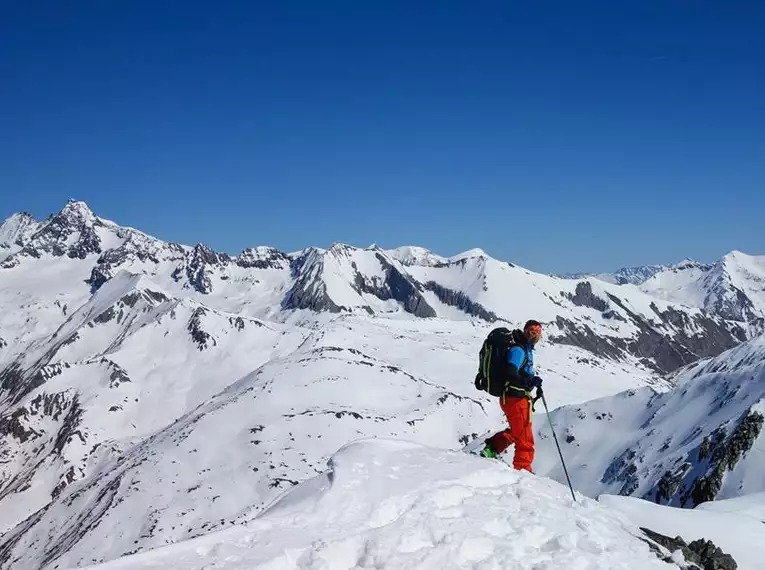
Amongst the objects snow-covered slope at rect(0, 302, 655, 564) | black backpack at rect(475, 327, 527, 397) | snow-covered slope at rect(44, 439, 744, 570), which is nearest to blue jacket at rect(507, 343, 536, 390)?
black backpack at rect(475, 327, 527, 397)

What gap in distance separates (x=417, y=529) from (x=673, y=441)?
39.9 metres

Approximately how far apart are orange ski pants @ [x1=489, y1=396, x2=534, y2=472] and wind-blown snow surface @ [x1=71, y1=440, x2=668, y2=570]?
2.01m

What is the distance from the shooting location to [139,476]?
97188mm

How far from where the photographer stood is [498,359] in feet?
51.6

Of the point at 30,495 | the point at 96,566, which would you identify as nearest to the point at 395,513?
the point at 96,566

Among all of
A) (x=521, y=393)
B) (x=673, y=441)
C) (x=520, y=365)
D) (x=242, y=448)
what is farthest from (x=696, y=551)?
(x=242, y=448)

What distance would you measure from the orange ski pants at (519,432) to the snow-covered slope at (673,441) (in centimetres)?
1740

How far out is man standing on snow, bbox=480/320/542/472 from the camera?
15258 mm

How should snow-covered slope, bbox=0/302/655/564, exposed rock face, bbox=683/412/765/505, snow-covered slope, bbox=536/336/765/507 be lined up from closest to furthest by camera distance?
1. exposed rock face, bbox=683/412/765/505
2. snow-covered slope, bbox=536/336/765/507
3. snow-covered slope, bbox=0/302/655/564

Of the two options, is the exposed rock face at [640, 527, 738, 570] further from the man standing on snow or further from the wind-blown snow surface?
the man standing on snow

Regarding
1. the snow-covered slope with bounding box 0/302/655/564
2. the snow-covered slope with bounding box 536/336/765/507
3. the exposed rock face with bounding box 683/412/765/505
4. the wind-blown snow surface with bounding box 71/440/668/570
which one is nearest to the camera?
the wind-blown snow surface with bounding box 71/440/668/570

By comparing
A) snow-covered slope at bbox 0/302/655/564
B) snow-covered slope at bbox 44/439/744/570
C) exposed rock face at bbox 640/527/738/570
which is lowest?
snow-covered slope at bbox 0/302/655/564

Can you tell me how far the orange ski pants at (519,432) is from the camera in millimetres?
15523

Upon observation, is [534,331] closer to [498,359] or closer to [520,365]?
[520,365]
